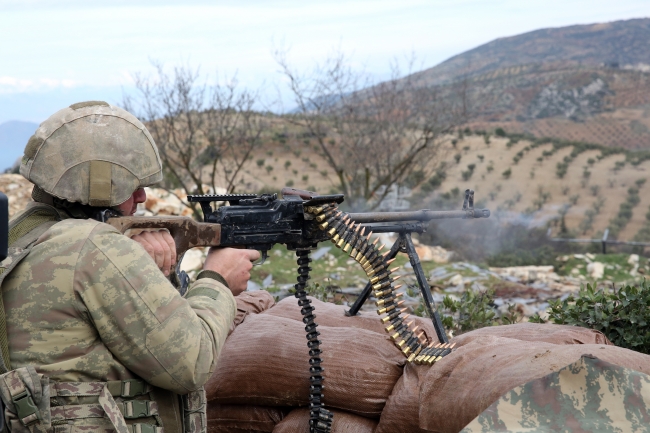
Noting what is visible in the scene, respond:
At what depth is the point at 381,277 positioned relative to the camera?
3.97m

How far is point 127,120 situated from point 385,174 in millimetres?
15345

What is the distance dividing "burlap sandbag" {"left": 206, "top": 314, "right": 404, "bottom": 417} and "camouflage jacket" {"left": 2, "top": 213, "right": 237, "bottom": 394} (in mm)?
1601

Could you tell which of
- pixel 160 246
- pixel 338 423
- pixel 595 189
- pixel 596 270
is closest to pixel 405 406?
pixel 338 423

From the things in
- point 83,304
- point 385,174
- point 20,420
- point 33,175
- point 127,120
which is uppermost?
point 127,120

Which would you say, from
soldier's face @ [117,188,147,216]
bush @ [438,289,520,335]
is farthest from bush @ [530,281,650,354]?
soldier's face @ [117,188,147,216]

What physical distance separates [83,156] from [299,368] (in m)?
2.02

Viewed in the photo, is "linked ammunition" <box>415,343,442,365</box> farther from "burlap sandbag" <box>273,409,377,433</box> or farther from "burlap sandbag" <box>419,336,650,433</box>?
"burlap sandbag" <box>273,409,377,433</box>

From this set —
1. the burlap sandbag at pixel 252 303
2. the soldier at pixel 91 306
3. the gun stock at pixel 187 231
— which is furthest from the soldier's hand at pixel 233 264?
the burlap sandbag at pixel 252 303

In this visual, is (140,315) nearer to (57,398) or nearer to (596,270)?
(57,398)

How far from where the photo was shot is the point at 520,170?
3472 cm

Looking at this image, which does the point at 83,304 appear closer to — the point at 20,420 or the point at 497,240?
the point at 20,420

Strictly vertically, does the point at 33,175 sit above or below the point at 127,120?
below

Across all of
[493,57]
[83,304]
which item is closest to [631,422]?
[83,304]

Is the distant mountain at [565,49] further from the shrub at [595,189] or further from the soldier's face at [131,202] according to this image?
the soldier's face at [131,202]
